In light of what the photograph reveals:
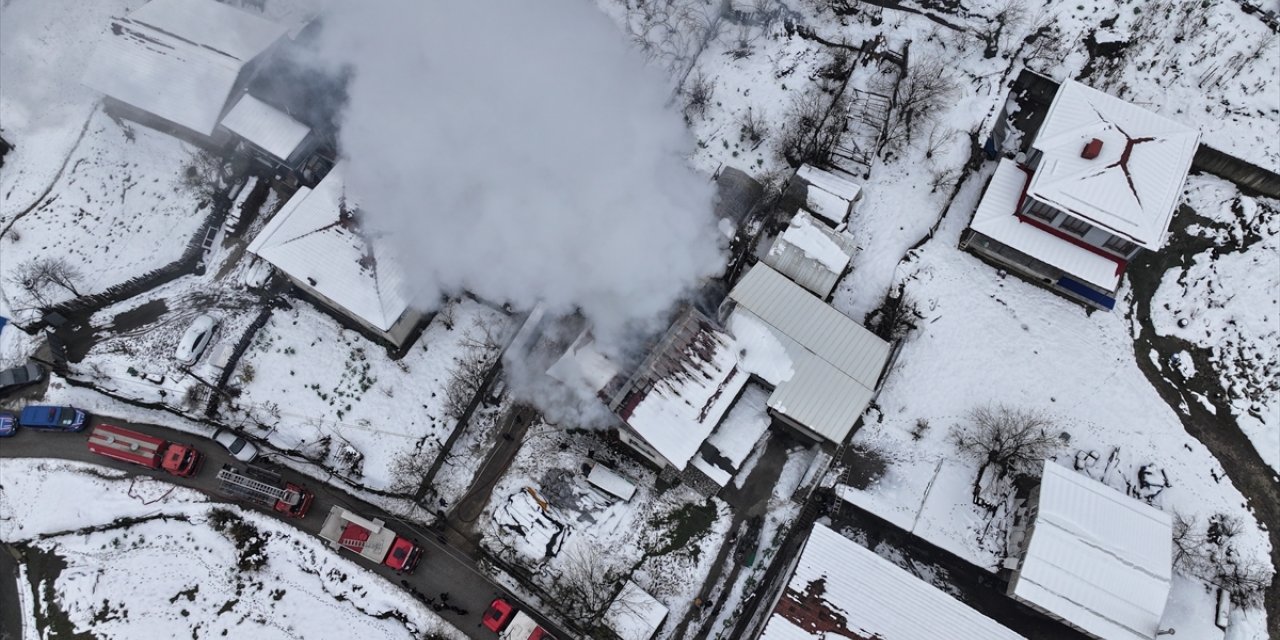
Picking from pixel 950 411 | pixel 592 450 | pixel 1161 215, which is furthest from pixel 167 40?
pixel 1161 215

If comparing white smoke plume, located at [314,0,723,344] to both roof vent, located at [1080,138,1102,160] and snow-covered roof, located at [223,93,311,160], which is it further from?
roof vent, located at [1080,138,1102,160]

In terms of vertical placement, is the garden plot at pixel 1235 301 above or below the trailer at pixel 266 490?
above

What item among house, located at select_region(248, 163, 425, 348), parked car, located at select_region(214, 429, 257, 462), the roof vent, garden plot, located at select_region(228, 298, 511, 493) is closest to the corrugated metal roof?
the roof vent

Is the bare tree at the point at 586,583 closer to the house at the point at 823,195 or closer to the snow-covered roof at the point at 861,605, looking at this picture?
the snow-covered roof at the point at 861,605

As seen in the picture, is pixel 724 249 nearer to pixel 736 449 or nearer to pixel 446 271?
pixel 736 449

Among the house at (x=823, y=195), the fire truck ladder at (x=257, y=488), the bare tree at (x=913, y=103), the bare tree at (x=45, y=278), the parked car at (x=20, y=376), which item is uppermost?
the bare tree at (x=913, y=103)

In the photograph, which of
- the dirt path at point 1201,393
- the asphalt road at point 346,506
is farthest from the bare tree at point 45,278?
the dirt path at point 1201,393
